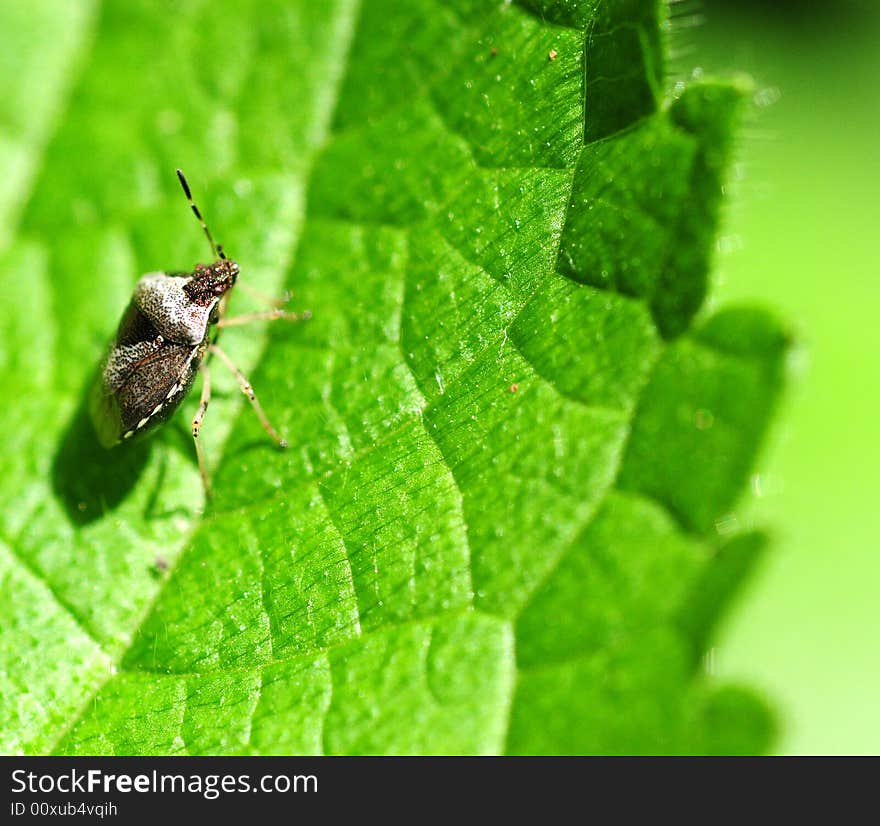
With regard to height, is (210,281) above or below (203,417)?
above

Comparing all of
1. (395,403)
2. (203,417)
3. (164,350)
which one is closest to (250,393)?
(203,417)

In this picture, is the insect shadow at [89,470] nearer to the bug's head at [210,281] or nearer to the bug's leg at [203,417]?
the bug's leg at [203,417]

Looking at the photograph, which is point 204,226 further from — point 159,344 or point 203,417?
point 203,417

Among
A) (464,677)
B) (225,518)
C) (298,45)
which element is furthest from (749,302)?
(298,45)

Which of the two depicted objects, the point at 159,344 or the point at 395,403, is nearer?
the point at 395,403

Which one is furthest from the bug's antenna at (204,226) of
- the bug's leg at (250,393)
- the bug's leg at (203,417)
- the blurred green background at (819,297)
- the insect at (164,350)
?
the blurred green background at (819,297)

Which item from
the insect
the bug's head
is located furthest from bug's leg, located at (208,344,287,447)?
the bug's head

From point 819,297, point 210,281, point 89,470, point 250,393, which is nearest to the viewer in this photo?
point 250,393
